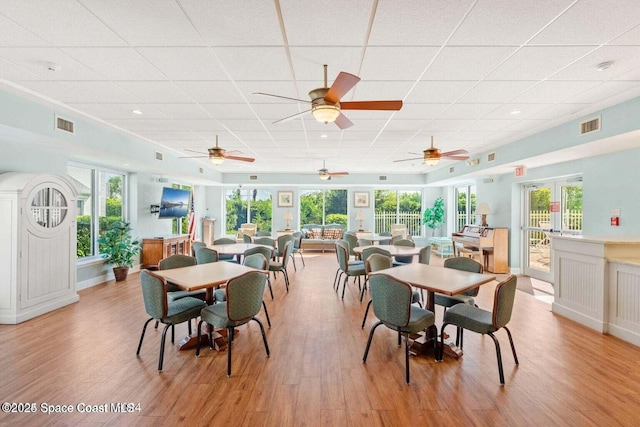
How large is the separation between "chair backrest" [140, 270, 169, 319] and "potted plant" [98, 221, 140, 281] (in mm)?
4293

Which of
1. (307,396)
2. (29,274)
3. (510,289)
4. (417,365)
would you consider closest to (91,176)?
(29,274)

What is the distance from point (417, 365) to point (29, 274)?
510 centimetres

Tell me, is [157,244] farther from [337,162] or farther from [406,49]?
[406,49]

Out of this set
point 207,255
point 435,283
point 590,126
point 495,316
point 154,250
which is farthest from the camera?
point 154,250

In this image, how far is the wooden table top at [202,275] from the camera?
3013mm

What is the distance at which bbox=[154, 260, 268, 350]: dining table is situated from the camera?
3.03 meters

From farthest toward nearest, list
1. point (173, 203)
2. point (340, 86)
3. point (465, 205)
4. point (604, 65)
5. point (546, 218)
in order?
1. point (465, 205)
2. point (173, 203)
3. point (546, 218)
4. point (604, 65)
5. point (340, 86)

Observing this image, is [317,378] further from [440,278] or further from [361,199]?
[361,199]

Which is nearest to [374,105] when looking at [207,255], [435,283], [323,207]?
→ [435,283]

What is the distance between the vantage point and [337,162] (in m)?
8.82

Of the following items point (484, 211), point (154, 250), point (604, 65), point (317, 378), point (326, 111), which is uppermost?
point (604, 65)

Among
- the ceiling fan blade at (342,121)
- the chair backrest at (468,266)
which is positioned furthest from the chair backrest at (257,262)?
the chair backrest at (468,266)

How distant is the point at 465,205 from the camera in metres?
10.7

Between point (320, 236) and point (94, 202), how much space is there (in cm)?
708
